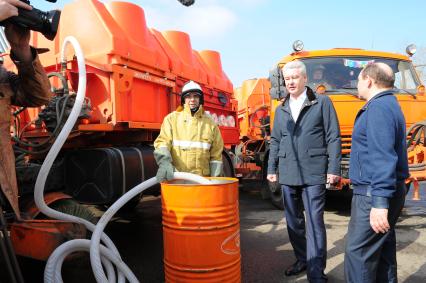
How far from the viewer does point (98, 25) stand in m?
4.12

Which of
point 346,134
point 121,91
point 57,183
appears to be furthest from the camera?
point 346,134

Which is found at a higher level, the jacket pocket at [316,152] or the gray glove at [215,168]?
the jacket pocket at [316,152]

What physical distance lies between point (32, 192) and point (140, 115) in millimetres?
1709

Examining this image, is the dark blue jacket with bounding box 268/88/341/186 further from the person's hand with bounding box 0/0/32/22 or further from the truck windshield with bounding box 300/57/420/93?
the truck windshield with bounding box 300/57/420/93

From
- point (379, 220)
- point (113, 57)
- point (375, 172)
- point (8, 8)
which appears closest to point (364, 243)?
point (379, 220)

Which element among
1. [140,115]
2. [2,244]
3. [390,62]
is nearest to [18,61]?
[2,244]

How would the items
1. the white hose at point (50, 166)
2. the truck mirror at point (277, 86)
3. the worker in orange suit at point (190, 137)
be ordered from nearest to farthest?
the white hose at point (50, 166), the worker in orange suit at point (190, 137), the truck mirror at point (277, 86)

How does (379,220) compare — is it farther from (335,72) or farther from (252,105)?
(252,105)

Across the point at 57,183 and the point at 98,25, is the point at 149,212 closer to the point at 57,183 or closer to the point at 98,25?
the point at 57,183

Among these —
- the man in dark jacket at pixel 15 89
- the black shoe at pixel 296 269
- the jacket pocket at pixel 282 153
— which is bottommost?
the black shoe at pixel 296 269

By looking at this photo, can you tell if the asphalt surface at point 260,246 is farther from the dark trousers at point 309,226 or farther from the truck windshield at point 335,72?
→ the truck windshield at point 335,72

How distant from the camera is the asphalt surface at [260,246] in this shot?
3354 mm

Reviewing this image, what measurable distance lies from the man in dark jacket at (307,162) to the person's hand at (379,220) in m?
0.88

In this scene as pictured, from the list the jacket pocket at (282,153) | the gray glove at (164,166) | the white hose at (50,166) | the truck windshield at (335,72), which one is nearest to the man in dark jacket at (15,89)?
the white hose at (50,166)
